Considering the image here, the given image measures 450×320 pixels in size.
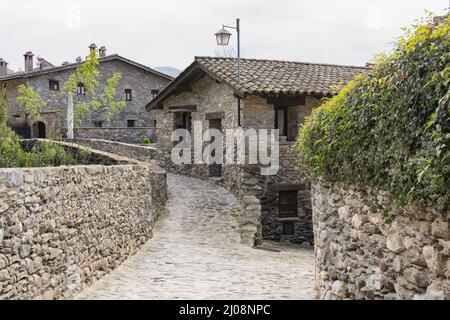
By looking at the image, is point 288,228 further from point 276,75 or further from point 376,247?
point 376,247

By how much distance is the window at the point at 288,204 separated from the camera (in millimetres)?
14320

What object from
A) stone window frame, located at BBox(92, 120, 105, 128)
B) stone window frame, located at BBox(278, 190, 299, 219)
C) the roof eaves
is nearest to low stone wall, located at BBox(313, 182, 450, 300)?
stone window frame, located at BBox(278, 190, 299, 219)

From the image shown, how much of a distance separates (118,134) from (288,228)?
1185 cm

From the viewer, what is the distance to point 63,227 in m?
5.73

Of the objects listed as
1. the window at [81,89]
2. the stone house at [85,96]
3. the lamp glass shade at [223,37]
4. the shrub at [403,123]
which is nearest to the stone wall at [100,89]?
the stone house at [85,96]

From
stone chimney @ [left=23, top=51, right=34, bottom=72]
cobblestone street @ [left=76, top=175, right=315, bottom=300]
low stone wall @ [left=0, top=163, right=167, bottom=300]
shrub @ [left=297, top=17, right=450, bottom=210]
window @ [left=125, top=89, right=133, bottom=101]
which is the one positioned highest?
stone chimney @ [left=23, top=51, right=34, bottom=72]

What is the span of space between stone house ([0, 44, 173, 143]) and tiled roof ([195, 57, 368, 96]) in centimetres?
954

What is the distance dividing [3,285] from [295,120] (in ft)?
36.2

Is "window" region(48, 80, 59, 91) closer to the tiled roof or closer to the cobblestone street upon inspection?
the tiled roof

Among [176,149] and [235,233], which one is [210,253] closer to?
[235,233]

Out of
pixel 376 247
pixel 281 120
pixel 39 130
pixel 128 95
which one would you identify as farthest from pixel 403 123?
pixel 128 95

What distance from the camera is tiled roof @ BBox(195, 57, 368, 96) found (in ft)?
44.7

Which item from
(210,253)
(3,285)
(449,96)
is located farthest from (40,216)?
(210,253)

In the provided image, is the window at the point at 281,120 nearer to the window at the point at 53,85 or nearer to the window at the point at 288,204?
the window at the point at 288,204
